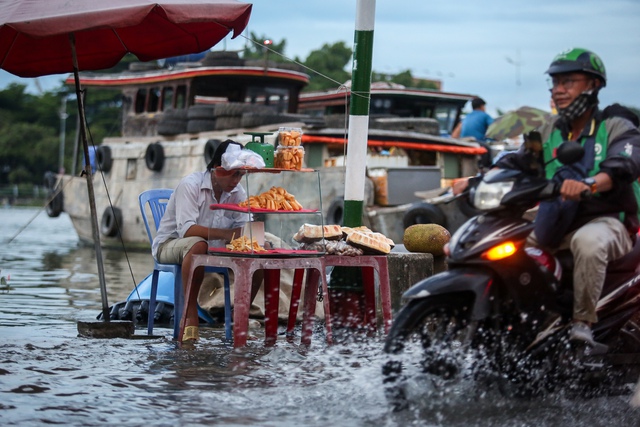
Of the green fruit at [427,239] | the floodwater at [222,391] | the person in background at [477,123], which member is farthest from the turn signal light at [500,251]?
the person in background at [477,123]

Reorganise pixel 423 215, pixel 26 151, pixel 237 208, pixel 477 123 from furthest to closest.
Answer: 1. pixel 26 151
2. pixel 477 123
3. pixel 423 215
4. pixel 237 208

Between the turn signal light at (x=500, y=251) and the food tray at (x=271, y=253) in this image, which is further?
the food tray at (x=271, y=253)

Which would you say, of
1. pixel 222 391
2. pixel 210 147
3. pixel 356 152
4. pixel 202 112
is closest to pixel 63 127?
pixel 202 112

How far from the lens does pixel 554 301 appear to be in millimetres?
5199

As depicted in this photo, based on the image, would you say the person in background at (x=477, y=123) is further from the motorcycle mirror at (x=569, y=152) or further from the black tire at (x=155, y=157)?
the motorcycle mirror at (x=569, y=152)

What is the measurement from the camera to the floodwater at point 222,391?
4973 millimetres

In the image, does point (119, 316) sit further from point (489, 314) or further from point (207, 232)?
point (489, 314)

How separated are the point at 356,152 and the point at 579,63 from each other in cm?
358

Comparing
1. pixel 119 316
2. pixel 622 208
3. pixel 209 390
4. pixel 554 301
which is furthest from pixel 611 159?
pixel 119 316

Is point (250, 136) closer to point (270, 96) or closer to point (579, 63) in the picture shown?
point (270, 96)

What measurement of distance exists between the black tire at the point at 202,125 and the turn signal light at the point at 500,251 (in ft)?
58.4

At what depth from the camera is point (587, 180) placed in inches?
202

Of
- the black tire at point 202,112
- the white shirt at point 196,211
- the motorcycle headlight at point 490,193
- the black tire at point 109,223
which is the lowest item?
the black tire at point 109,223

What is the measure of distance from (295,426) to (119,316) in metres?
4.74
